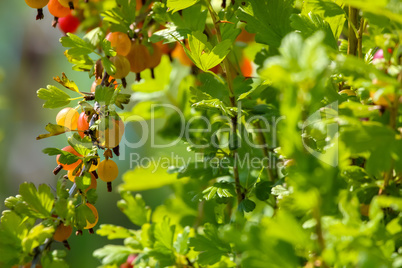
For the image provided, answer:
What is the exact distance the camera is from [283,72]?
0.33 metres

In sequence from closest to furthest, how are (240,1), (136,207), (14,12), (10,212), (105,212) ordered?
(10,212)
(240,1)
(136,207)
(105,212)
(14,12)

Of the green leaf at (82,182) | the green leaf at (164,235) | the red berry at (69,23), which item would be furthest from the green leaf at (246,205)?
the red berry at (69,23)

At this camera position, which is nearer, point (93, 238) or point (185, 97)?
point (185, 97)

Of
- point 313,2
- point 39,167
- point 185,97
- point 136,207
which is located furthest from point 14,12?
point 313,2

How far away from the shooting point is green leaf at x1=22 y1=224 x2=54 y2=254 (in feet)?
1.64

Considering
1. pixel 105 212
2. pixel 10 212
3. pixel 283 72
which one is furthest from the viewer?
pixel 105 212

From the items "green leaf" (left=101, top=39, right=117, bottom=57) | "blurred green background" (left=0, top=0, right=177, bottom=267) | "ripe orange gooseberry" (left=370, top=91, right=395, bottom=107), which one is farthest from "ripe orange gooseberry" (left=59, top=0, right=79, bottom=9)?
"blurred green background" (left=0, top=0, right=177, bottom=267)

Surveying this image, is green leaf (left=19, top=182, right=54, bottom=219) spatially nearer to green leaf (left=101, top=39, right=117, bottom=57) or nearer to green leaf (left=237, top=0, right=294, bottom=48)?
green leaf (left=101, top=39, right=117, bottom=57)

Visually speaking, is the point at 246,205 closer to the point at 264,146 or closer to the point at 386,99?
the point at 264,146

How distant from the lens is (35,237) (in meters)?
0.50

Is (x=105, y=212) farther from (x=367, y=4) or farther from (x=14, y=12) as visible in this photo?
(x=367, y=4)

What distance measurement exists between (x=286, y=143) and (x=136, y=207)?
488mm

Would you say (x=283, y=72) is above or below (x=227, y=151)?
above

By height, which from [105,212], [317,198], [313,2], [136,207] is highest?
[313,2]
